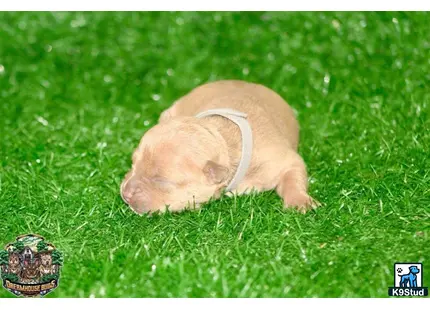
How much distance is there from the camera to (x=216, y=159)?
5.47 m

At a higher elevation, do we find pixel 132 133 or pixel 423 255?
pixel 132 133

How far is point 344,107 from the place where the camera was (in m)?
7.45

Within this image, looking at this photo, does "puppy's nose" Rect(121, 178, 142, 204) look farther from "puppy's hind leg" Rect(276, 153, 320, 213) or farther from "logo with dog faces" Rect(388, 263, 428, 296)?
"logo with dog faces" Rect(388, 263, 428, 296)

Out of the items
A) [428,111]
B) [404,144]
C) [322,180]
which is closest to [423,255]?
[322,180]

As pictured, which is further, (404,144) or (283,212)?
(404,144)

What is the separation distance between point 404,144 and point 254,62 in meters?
2.54

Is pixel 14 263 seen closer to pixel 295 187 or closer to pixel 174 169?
pixel 174 169

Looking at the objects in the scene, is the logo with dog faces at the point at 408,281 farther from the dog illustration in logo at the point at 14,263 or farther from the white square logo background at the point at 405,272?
the dog illustration in logo at the point at 14,263

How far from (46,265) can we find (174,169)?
1063 millimetres

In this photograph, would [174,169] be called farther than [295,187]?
No

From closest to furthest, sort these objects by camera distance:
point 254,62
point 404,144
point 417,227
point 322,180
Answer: point 417,227, point 322,180, point 404,144, point 254,62

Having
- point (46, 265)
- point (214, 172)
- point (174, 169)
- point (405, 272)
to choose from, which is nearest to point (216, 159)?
point (214, 172)

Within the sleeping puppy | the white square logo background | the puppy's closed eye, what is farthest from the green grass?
the puppy's closed eye

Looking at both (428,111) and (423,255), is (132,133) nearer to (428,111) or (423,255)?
(428,111)
